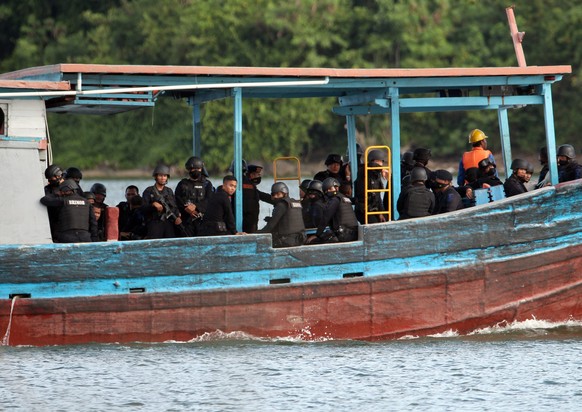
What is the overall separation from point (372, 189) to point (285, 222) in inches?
47.6

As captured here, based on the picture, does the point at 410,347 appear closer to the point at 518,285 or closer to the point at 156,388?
the point at 518,285

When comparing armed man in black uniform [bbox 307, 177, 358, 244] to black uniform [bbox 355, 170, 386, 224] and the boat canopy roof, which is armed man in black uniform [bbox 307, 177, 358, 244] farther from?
the boat canopy roof

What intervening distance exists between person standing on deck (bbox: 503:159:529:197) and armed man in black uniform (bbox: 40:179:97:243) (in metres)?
5.10

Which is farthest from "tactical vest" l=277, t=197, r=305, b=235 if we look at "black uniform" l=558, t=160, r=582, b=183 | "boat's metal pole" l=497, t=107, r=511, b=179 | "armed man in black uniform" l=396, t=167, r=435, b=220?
"black uniform" l=558, t=160, r=582, b=183

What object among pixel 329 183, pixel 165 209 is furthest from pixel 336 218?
pixel 165 209

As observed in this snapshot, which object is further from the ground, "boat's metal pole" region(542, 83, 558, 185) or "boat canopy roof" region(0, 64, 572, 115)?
"boat canopy roof" region(0, 64, 572, 115)

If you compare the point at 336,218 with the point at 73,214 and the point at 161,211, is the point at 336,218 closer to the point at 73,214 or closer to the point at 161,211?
the point at 161,211

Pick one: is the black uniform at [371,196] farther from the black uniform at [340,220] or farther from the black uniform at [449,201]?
the black uniform at [449,201]

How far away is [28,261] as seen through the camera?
1656 centimetres

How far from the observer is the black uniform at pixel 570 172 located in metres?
18.3

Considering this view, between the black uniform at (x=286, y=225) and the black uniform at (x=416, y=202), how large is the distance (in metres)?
1.25

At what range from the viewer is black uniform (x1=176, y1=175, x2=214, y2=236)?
17.9m

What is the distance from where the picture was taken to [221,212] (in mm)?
17391

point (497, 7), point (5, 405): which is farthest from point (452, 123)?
point (5, 405)
